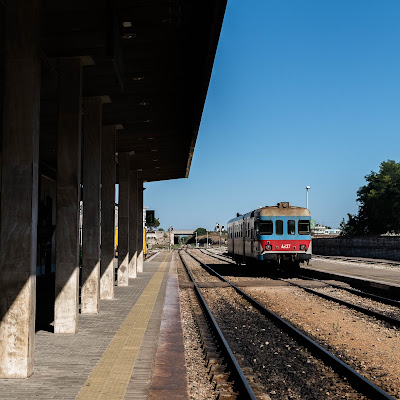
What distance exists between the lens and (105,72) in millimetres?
11320

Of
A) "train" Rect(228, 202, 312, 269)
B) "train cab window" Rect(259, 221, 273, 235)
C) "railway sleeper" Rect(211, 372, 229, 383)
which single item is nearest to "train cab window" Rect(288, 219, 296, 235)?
"train" Rect(228, 202, 312, 269)

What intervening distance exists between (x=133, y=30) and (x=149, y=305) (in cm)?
720

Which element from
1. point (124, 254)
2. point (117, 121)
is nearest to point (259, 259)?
point (124, 254)

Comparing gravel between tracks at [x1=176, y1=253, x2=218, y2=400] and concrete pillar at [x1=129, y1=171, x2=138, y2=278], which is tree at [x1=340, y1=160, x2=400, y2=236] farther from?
gravel between tracks at [x1=176, y1=253, x2=218, y2=400]

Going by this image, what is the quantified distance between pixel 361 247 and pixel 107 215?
3681 centimetres

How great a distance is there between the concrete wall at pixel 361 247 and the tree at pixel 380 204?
41.5 ft

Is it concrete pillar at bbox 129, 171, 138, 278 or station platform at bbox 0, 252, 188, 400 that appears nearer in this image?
station platform at bbox 0, 252, 188, 400

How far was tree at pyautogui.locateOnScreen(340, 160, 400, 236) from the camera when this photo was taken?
67425 millimetres

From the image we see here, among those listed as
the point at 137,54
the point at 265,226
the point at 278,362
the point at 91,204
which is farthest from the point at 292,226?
the point at 278,362

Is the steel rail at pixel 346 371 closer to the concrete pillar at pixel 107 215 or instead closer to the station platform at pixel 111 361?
the station platform at pixel 111 361

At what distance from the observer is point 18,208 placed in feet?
22.9

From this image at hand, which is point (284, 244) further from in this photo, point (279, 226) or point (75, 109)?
point (75, 109)

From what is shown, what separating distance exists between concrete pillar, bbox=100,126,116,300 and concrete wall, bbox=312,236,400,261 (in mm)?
31339

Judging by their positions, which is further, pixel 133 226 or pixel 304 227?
pixel 133 226
